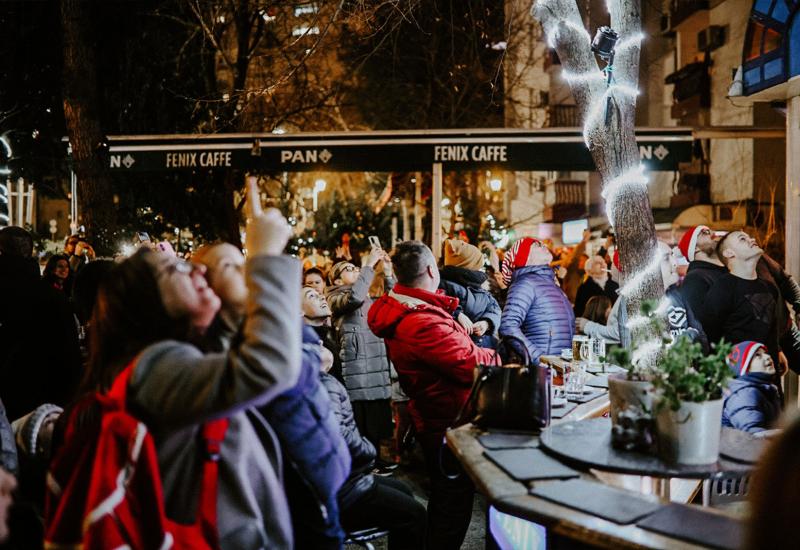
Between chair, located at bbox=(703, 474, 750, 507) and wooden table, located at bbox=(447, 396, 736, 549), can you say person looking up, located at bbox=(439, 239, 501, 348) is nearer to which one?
chair, located at bbox=(703, 474, 750, 507)

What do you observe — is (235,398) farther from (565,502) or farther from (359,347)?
(359,347)

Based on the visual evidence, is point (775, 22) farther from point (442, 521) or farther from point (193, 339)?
point (193, 339)

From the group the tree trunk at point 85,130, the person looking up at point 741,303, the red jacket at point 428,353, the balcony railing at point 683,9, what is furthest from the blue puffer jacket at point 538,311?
the balcony railing at point 683,9

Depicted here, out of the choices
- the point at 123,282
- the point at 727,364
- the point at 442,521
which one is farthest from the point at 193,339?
the point at 442,521

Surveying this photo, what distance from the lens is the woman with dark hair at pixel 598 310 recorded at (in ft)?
27.2

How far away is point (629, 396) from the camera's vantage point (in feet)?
10.2

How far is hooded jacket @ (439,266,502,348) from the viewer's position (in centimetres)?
704

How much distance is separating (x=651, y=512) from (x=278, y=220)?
1587 mm

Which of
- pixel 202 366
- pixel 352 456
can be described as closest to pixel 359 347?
pixel 352 456

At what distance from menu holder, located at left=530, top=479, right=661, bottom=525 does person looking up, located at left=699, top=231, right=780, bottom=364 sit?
381cm

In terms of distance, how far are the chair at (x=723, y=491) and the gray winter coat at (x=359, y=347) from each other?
3.61m

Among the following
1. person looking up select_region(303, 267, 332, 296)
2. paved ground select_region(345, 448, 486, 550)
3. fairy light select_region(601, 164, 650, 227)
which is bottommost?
paved ground select_region(345, 448, 486, 550)

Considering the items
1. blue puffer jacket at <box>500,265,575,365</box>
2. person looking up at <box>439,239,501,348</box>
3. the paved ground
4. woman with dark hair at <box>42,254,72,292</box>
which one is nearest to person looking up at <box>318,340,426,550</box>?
the paved ground

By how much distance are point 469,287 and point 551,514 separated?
15.4 feet
